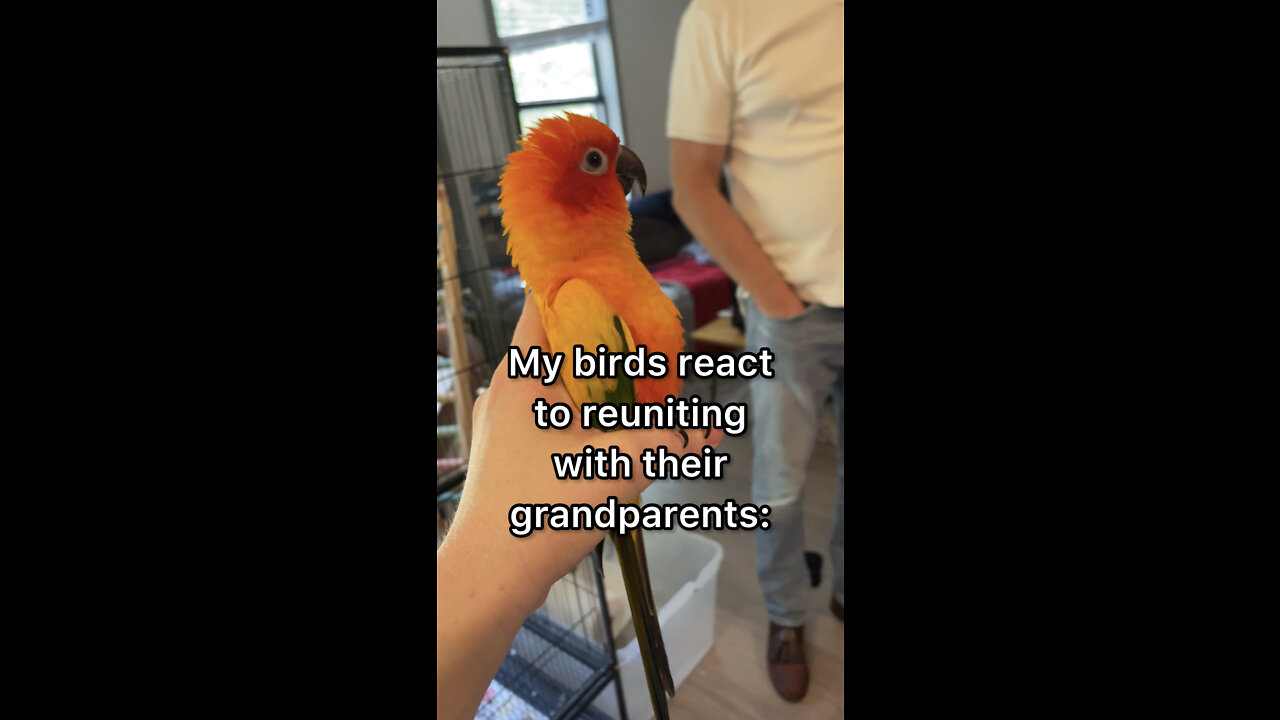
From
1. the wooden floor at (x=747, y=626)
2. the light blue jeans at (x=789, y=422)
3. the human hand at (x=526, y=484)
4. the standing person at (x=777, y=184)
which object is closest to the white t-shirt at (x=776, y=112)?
the standing person at (x=777, y=184)

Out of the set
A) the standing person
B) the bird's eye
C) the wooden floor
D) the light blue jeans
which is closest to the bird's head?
the bird's eye

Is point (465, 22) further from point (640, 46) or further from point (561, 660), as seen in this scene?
point (561, 660)

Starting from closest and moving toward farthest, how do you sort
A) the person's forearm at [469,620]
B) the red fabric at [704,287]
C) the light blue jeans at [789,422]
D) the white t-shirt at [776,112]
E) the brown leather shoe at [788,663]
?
1. the person's forearm at [469,620]
2. the white t-shirt at [776,112]
3. the brown leather shoe at [788,663]
4. the light blue jeans at [789,422]
5. the red fabric at [704,287]

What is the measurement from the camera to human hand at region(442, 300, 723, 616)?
1.25ft

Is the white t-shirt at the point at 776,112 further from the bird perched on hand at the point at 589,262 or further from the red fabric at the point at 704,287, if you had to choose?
the bird perched on hand at the point at 589,262

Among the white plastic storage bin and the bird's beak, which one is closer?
the bird's beak

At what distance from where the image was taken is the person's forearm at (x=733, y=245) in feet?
3.03

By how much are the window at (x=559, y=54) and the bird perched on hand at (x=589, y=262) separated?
19 centimetres

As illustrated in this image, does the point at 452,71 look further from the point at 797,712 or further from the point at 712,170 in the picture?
the point at 797,712

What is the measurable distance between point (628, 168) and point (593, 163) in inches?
1.4

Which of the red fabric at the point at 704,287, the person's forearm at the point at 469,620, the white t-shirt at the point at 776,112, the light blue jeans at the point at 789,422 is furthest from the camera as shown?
the red fabric at the point at 704,287

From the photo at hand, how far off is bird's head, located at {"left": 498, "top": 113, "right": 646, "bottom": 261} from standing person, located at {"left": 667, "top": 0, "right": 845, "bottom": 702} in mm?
517

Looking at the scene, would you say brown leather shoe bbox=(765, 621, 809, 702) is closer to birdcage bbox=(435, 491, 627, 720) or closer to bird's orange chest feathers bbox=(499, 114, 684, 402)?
birdcage bbox=(435, 491, 627, 720)
